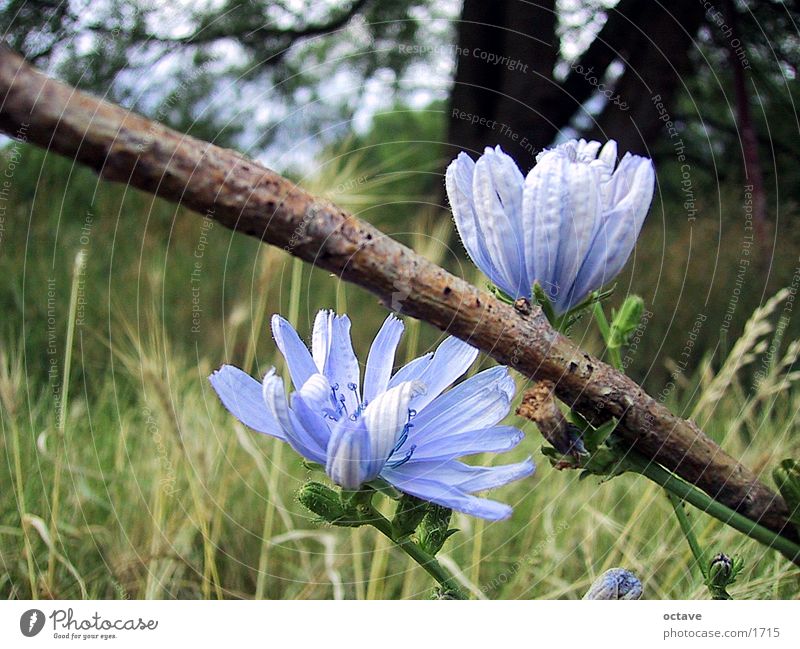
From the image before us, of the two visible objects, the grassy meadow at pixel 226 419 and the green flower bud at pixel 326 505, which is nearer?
the green flower bud at pixel 326 505

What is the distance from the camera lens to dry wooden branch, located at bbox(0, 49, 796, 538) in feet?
0.85

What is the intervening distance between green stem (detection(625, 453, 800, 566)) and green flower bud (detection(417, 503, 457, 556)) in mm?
76

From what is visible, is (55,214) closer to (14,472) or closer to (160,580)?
(14,472)

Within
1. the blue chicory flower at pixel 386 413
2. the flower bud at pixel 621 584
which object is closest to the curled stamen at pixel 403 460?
the blue chicory flower at pixel 386 413

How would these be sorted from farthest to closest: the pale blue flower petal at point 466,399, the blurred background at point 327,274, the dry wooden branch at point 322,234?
the blurred background at point 327,274, the pale blue flower petal at point 466,399, the dry wooden branch at point 322,234

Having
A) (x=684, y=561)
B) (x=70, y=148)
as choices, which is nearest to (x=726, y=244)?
(x=684, y=561)

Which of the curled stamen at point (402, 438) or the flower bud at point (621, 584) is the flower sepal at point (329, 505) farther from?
the flower bud at point (621, 584)

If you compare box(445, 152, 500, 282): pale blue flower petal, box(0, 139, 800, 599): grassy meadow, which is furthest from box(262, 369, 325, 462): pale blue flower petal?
box(0, 139, 800, 599): grassy meadow

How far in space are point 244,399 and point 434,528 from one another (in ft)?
0.28

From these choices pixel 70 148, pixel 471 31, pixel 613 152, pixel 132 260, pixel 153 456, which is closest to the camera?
pixel 70 148

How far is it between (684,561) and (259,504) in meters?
0.36

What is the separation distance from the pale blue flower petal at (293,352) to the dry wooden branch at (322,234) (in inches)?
2.4

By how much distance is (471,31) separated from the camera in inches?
23.4

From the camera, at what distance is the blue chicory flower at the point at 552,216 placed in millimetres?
Answer: 344
